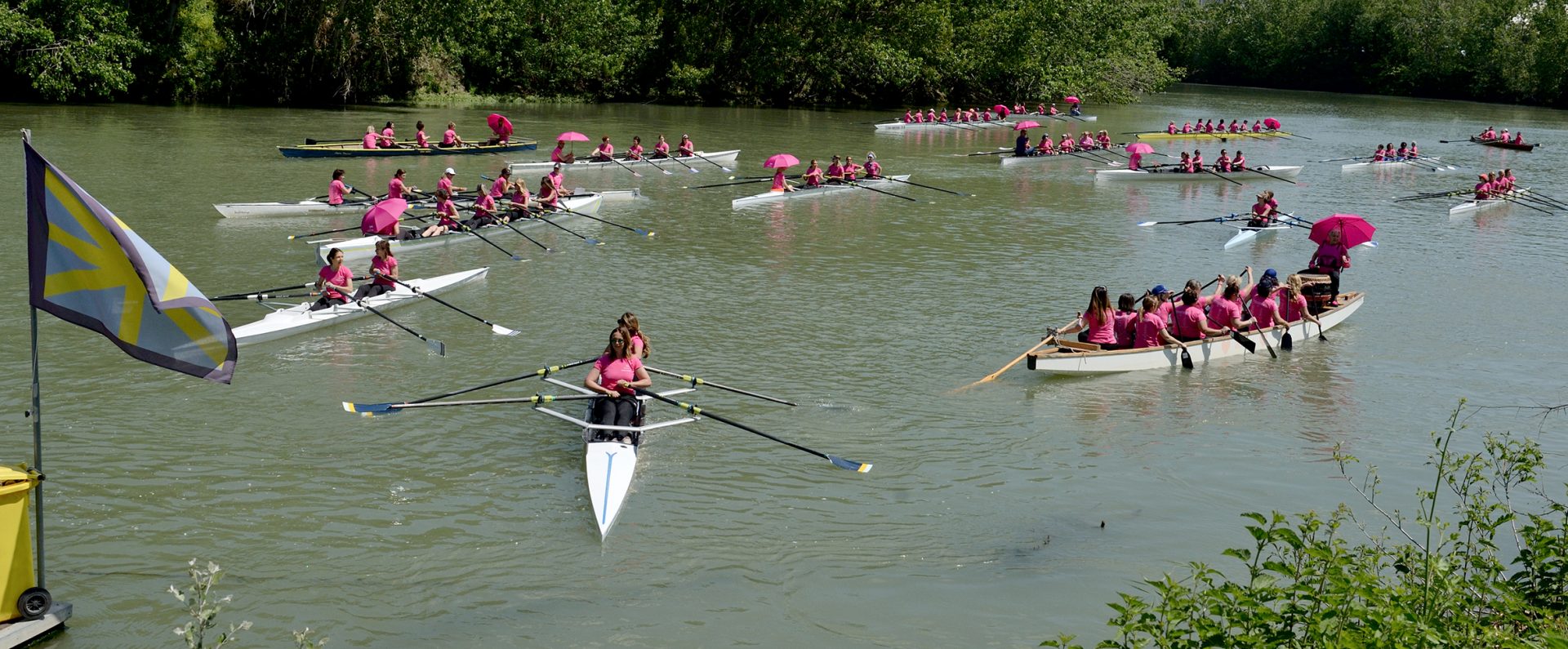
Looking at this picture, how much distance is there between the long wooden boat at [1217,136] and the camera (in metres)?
47.8

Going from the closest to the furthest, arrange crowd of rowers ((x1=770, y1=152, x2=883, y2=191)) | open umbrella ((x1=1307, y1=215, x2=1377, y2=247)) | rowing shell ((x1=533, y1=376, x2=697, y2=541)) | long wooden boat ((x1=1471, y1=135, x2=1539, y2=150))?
rowing shell ((x1=533, y1=376, x2=697, y2=541))
open umbrella ((x1=1307, y1=215, x2=1377, y2=247))
crowd of rowers ((x1=770, y1=152, x2=883, y2=191))
long wooden boat ((x1=1471, y1=135, x2=1539, y2=150))

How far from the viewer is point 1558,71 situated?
241 feet

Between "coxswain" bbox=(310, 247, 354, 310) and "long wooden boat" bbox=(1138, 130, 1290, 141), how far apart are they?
123ft

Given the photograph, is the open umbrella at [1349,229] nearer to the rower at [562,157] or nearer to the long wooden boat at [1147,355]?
the long wooden boat at [1147,355]

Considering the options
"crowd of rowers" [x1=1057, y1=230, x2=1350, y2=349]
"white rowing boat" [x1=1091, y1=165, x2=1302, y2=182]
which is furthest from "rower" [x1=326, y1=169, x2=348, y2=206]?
"white rowing boat" [x1=1091, y1=165, x2=1302, y2=182]

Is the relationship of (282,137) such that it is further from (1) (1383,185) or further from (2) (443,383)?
(1) (1383,185)

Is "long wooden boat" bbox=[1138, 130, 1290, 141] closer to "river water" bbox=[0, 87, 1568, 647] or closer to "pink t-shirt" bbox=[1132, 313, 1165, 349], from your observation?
"river water" bbox=[0, 87, 1568, 647]

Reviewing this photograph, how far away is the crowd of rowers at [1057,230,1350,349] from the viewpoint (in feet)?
50.1

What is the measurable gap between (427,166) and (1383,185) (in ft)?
85.6

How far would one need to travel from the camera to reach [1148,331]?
15344 millimetres

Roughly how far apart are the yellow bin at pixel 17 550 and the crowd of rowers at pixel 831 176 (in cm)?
2193

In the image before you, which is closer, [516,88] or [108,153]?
[108,153]

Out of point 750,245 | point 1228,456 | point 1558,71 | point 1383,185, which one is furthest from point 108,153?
point 1558,71

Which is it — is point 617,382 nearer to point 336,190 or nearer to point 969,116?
point 336,190
